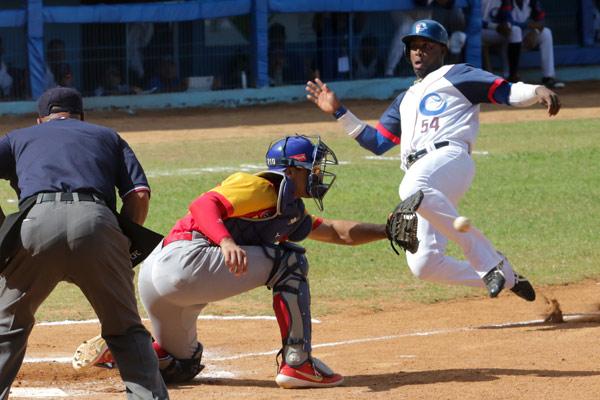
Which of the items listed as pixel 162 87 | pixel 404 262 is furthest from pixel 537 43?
pixel 404 262

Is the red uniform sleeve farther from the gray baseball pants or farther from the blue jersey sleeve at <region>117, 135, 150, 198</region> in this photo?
the gray baseball pants

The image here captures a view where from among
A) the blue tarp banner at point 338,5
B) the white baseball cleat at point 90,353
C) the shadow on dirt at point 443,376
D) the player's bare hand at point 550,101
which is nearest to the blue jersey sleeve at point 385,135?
the player's bare hand at point 550,101

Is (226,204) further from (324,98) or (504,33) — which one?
(504,33)

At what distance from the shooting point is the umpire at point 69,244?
5.26 meters

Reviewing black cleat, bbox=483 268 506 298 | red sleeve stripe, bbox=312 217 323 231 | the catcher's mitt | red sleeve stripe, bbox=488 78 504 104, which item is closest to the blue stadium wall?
red sleeve stripe, bbox=488 78 504 104

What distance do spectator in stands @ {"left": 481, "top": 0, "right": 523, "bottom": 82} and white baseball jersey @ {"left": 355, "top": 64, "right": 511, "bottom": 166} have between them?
13.9 m

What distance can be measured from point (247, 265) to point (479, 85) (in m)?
2.42

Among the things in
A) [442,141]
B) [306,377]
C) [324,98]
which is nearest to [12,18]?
[324,98]

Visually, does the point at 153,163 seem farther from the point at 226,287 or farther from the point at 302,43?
the point at 226,287

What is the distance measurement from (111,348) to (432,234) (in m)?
2.94

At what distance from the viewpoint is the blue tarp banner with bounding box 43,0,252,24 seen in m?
18.8

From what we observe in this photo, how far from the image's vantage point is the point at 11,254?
531 centimetres

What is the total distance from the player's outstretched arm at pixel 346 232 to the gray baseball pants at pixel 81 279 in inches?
61.7

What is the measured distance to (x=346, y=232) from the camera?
22.1ft
